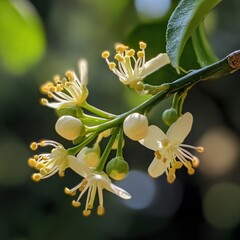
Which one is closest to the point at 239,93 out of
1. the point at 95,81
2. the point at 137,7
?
the point at 95,81

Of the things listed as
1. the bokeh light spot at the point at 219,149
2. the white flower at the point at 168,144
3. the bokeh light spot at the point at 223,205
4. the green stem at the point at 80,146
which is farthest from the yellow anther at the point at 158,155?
the bokeh light spot at the point at 223,205

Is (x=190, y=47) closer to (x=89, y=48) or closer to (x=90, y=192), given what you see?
(x=90, y=192)

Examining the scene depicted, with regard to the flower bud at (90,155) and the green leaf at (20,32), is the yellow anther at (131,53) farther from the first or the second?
the green leaf at (20,32)

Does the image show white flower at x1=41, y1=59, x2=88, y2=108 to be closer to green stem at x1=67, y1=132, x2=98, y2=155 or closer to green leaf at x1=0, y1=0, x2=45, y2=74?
green stem at x1=67, y1=132, x2=98, y2=155

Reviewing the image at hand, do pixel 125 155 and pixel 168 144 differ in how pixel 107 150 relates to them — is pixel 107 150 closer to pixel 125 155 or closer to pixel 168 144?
pixel 168 144

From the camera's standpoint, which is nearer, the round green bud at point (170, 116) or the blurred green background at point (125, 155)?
the round green bud at point (170, 116)

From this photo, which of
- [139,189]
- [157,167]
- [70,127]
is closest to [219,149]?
[139,189]

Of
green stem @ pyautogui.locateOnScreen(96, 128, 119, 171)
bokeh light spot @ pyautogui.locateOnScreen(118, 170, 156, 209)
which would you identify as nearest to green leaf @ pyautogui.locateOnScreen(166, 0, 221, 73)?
green stem @ pyautogui.locateOnScreen(96, 128, 119, 171)
